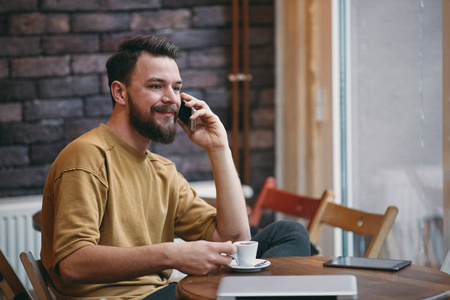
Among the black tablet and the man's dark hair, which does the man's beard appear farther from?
the black tablet

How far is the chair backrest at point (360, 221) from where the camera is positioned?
1959 millimetres

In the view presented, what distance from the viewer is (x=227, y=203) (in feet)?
5.81

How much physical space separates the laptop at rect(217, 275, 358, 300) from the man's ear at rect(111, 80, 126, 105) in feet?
2.53

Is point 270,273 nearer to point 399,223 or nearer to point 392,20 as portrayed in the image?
point 399,223

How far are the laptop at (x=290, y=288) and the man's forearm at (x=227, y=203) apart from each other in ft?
1.89

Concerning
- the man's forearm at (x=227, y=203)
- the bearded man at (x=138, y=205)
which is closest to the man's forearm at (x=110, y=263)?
the bearded man at (x=138, y=205)

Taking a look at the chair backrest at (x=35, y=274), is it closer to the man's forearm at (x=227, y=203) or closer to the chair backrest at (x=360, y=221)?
the man's forearm at (x=227, y=203)

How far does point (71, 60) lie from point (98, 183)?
2.05 m

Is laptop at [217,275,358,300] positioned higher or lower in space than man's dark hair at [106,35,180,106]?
lower

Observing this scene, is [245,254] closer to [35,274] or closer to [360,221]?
[35,274]

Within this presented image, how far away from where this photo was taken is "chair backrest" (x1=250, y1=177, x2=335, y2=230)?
2631 mm

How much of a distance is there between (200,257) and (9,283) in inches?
24.7

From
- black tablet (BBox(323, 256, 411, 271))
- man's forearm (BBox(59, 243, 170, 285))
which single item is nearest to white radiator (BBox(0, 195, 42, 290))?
man's forearm (BBox(59, 243, 170, 285))

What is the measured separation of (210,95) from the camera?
3623mm
